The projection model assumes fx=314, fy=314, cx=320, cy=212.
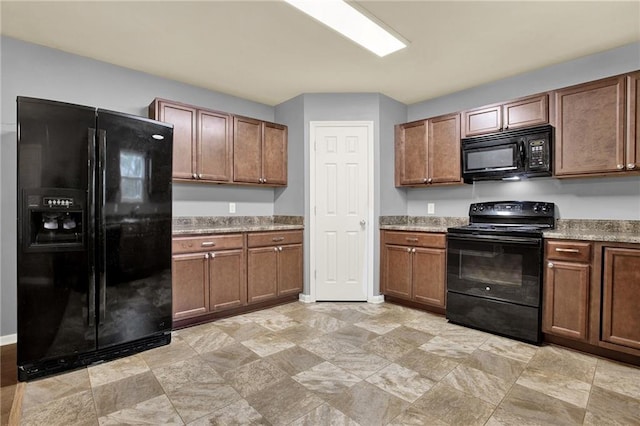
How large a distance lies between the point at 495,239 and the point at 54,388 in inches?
137

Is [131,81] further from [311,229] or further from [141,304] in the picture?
[311,229]

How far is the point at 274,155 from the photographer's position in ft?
13.0

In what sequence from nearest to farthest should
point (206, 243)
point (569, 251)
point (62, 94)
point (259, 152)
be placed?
point (569, 251)
point (62, 94)
point (206, 243)
point (259, 152)

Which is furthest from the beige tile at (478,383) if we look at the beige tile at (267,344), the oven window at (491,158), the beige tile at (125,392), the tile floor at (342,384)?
the oven window at (491,158)

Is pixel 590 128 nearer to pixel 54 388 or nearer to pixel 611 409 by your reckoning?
pixel 611 409

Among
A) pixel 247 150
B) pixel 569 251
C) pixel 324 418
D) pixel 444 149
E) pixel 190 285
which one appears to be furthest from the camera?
pixel 247 150

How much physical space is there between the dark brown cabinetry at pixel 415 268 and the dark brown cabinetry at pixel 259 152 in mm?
1571

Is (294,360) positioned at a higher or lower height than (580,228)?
lower

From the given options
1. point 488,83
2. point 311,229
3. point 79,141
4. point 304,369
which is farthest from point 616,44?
point 79,141

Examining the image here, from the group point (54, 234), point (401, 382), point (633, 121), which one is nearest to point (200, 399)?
point (401, 382)

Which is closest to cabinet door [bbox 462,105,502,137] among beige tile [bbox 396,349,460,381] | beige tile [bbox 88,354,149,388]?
beige tile [bbox 396,349,460,381]

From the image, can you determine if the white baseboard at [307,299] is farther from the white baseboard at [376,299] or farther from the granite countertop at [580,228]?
the granite countertop at [580,228]

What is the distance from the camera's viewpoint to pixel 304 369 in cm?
220

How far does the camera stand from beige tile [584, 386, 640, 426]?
1.66 metres
